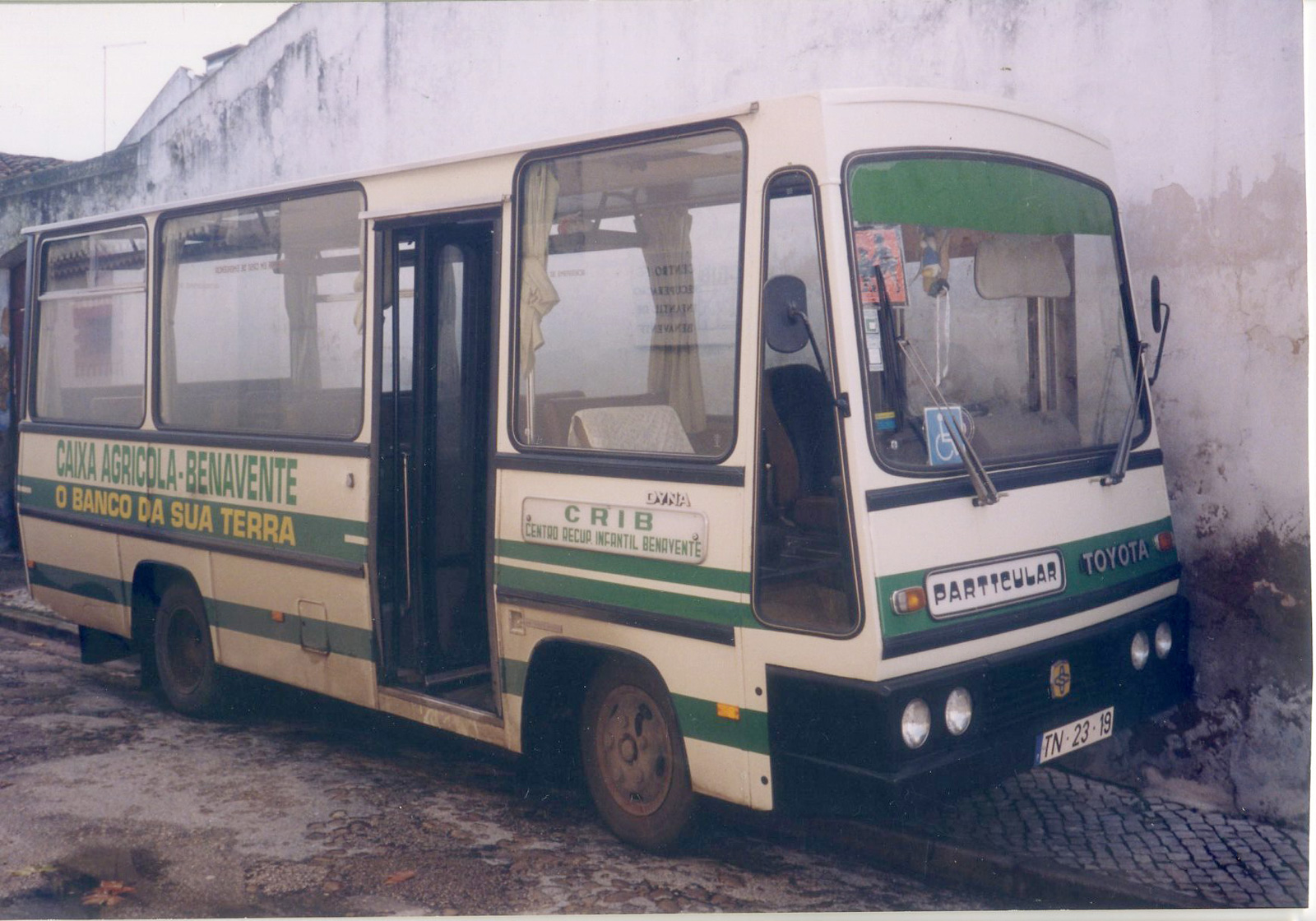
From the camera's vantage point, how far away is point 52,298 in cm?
788

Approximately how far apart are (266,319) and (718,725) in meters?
3.36

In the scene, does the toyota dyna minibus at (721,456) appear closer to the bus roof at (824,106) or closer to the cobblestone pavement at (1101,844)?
the bus roof at (824,106)

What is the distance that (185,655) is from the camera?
7141mm

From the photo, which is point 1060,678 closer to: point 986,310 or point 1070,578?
point 1070,578

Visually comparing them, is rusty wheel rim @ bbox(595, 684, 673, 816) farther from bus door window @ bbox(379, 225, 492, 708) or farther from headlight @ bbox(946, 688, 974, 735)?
headlight @ bbox(946, 688, 974, 735)

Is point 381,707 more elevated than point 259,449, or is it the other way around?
point 259,449

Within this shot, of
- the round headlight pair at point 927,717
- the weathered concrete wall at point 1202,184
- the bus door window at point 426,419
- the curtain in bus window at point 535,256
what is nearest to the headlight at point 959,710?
the round headlight pair at point 927,717

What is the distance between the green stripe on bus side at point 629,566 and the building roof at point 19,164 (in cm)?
1057

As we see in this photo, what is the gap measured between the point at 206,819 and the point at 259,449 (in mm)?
1757

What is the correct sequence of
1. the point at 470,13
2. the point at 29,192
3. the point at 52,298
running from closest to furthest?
the point at 52,298 → the point at 470,13 → the point at 29,192

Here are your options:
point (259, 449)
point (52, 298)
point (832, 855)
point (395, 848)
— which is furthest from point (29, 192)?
point (832, 855)

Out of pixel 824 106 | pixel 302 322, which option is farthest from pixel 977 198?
pixel 302 322

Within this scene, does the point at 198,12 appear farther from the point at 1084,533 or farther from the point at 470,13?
the point at 1084,533

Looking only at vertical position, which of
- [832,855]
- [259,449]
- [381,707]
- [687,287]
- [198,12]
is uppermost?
[198,12]
